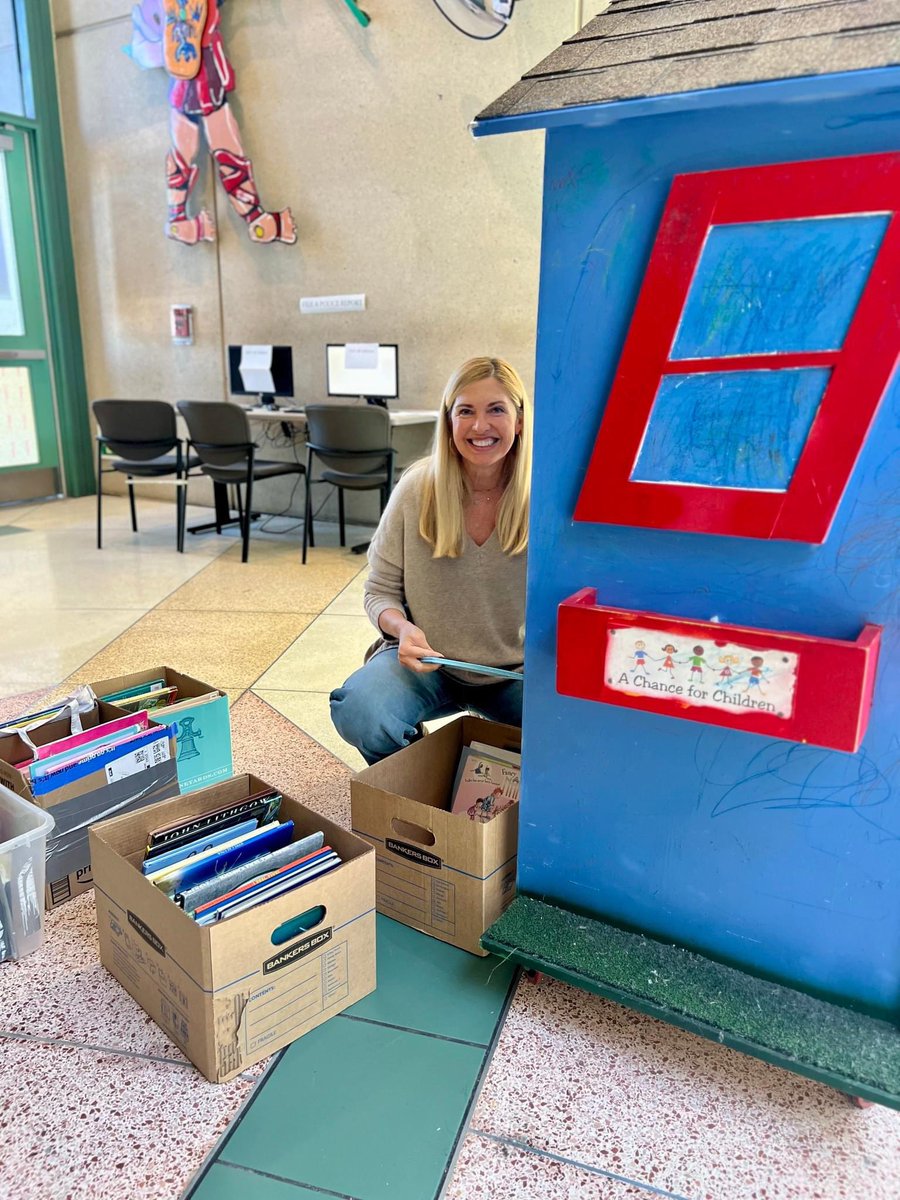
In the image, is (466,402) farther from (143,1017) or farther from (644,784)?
(143,1017)

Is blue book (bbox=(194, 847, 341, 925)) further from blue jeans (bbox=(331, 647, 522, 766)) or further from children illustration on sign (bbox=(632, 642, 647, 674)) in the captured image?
children illustration on sign (bbox=(632, 642, 647, 674))

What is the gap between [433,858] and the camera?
59.6 inches

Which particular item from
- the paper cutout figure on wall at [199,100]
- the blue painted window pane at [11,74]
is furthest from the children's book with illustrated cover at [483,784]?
the blue painted window pane at [11,74]

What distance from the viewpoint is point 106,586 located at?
423 centimetres

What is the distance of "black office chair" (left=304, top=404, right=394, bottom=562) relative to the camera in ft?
14.9

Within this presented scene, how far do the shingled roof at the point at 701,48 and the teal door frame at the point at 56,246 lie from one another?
253 inches

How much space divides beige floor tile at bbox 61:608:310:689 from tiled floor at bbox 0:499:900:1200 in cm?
138

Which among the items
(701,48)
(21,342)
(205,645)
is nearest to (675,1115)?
(701,48)

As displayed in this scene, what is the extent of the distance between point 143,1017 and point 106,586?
10.4ft

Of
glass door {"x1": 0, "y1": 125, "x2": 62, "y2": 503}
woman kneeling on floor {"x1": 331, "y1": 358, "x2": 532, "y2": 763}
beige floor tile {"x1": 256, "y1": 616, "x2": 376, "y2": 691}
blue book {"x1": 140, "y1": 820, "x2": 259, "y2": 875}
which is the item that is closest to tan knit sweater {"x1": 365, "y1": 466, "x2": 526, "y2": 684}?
woman kneeling on floor {"x1": 331, "y1": 358, "x2": 532, "y2": 763}

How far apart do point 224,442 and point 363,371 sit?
3.40ft

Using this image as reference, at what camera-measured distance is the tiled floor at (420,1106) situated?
3.66ft

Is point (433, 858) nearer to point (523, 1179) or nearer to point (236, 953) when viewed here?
point (236, 953)

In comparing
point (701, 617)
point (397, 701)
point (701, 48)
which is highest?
point (701, 48)
